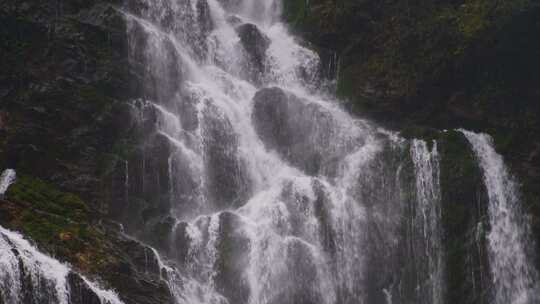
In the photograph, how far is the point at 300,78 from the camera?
27.8 meters

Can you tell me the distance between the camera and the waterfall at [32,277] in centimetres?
1458

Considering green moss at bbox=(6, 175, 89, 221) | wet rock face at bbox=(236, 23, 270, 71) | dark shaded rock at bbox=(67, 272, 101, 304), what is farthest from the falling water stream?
A: green moss at bbox=(6, 175, 89, 221)

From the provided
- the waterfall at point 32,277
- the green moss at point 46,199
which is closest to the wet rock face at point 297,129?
the green moss at point 46,199

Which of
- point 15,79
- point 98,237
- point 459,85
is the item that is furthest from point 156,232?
point 459,85

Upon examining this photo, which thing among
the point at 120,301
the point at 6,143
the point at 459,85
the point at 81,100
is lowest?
the point at 120,301

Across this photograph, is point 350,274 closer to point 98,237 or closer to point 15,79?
point 98,237

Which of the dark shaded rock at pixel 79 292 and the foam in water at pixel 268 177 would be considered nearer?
the dark shaded rock at pixel 79 292

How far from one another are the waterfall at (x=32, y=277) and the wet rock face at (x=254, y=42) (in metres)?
14.3

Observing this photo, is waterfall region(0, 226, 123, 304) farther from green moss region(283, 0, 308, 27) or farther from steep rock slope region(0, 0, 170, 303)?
green moss region(283, 0, 308, 27)

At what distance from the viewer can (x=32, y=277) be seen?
15.0 meters

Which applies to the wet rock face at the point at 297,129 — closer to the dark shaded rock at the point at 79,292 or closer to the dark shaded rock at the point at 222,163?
the dark shaded rock at the point at 222,163

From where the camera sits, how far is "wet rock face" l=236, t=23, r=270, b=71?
28.2 metres

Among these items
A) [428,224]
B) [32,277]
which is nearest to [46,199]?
[32,277]

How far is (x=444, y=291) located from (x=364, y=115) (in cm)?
755
